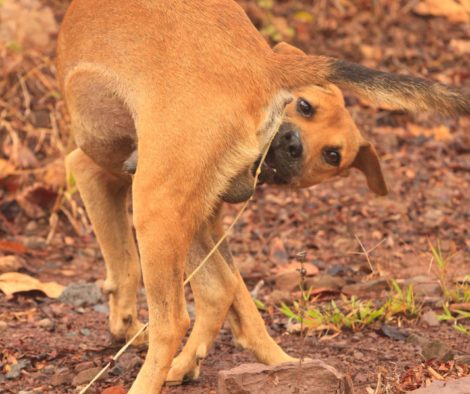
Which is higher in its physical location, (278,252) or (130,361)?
(130,361)

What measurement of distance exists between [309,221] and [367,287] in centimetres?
192

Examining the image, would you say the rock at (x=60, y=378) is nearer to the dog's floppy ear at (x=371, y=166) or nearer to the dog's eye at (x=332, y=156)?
the dog's eye at (x=332, y=156)

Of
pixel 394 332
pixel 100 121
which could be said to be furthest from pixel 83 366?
pixel 394 332

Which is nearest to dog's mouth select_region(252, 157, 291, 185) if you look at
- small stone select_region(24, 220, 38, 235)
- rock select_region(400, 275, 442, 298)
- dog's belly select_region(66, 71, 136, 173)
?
dog's belly select_region(66, 71, 136, 173)

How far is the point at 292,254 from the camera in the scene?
7367 millimetres

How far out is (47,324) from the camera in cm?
568

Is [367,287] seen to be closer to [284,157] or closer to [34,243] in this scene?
[284,157]

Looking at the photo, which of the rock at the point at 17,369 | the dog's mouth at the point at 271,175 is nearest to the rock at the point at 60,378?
the rock at the point at 17,369

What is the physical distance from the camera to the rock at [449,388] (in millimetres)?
3801

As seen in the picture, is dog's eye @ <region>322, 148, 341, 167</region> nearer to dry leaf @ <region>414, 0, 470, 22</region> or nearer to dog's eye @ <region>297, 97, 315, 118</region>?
dog's eye @ <region>297, 97, 315, 118</region>

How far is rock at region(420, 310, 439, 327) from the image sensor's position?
5.52m

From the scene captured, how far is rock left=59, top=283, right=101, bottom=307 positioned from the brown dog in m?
1.37

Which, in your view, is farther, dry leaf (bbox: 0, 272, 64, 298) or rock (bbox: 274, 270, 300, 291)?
rock (bbox: 274, 270, 300, 291)

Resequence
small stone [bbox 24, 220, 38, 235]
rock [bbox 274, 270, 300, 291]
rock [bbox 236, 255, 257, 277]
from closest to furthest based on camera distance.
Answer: rock [bbox 274, 270, 300, 291], rock [bbox 236, 255, 257, 277], small stone [bbox 24, 220, 38, 235]
